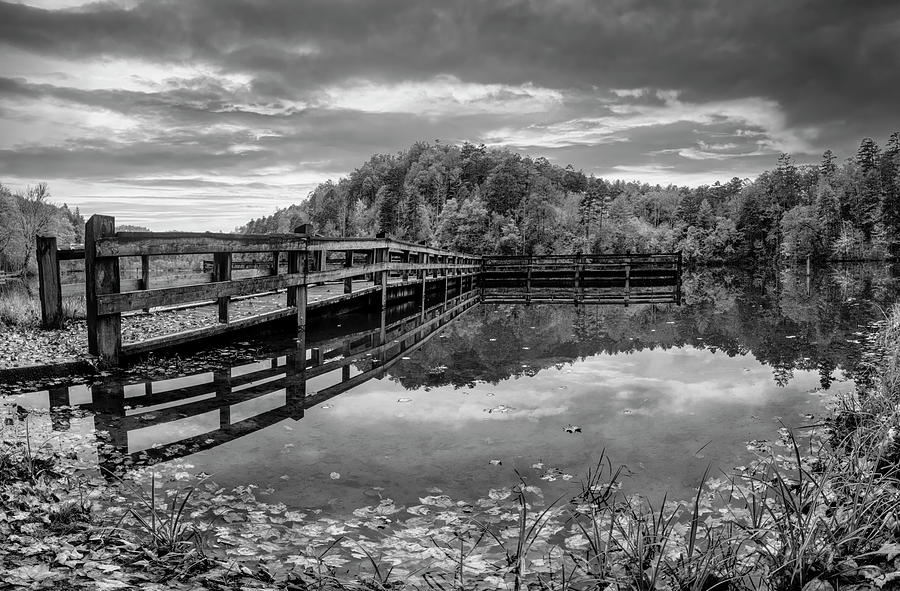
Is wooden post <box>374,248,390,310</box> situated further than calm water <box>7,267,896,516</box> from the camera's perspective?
Yes

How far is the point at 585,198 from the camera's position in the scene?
81.4m

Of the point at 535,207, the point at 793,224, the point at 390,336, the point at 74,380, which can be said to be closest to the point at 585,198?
the point at 535,207

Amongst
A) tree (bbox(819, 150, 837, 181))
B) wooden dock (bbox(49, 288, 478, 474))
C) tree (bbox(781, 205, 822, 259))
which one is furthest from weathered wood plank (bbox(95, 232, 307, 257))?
tree (bbox(819, 150, 837, 181))

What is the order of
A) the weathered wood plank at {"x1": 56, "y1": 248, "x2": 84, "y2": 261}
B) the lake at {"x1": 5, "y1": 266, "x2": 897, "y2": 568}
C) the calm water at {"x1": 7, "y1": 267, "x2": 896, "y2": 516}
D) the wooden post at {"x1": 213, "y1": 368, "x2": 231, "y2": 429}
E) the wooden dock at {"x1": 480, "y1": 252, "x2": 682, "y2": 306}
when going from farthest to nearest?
1. the wooden dock at {"x1": 480, "y1": 252, "x2": 682, "y2": 306}
2. the weathered wood plank at {"x1": 56, "y1": 248, "x2": 84, "y2": 261}
3. the wooden post at {"x1": 213, "y1": 368, "x2": 231, "y2": 429}
4. the calm water at {"x1": 7, "y1": 267, "x2": 896, "y2": 516}
5. the lake at {"x1": 5, "y1": 266, "x2": 897, "y2": 568}

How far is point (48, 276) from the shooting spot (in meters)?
7.93

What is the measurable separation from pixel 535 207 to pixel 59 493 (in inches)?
2873

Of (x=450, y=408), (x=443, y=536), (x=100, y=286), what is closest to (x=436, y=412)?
(x=450, y=408)

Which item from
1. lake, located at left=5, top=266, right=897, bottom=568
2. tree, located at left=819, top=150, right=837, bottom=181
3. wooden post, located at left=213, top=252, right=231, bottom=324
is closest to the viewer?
lake, located at left=5, top=266, right=897, bottom=568

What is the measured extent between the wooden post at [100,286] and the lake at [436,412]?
1.30ft

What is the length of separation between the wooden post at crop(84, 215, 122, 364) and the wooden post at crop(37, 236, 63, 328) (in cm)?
226

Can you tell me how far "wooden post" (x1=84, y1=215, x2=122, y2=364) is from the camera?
621cm

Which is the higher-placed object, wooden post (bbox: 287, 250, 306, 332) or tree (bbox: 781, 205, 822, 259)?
tree (bbox: 781, 205, 822, 259)

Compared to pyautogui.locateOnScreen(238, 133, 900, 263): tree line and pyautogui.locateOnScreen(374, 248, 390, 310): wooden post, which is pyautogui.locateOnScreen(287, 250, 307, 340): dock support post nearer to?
pyautogui.locateOnScreen(374, 248, 390, 310): wooden post

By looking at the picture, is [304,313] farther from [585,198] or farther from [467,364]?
[585,198]
